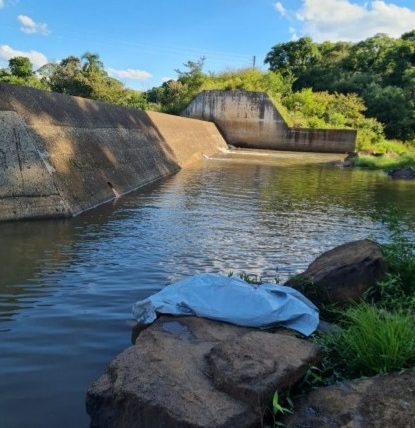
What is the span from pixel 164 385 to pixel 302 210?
9519mm

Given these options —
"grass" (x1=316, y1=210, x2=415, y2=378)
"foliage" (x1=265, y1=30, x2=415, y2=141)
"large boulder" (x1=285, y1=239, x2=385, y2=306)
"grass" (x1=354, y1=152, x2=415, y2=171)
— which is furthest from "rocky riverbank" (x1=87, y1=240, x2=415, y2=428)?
"foliage" (x1=265, y1=30, x2=415, y2=141)

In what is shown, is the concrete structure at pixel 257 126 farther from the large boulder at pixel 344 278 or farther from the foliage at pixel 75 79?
the large boulder at pixel 344 278

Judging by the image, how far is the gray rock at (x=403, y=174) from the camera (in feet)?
69.9

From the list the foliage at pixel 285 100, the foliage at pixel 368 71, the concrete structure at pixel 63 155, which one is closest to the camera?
the concrete structure at pixel 63 155

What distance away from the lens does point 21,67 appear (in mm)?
49594

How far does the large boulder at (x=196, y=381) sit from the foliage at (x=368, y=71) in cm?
4614

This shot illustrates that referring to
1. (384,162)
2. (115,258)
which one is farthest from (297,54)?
(115,258)

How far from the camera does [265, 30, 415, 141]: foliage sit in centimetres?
4668

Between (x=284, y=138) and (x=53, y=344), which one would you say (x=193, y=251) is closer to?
(x=53, y=344)

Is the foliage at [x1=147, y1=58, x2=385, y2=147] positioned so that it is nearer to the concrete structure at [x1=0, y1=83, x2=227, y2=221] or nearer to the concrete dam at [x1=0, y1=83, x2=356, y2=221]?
the concrete dam at [x1=0, y1=83, x2=356, y2=221]

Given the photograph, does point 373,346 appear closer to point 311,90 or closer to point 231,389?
point 231,389

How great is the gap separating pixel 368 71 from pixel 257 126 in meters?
28.5

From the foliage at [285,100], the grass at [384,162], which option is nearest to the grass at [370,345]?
the grass at [384,162]

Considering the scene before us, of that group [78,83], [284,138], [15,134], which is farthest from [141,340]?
[78,83]
